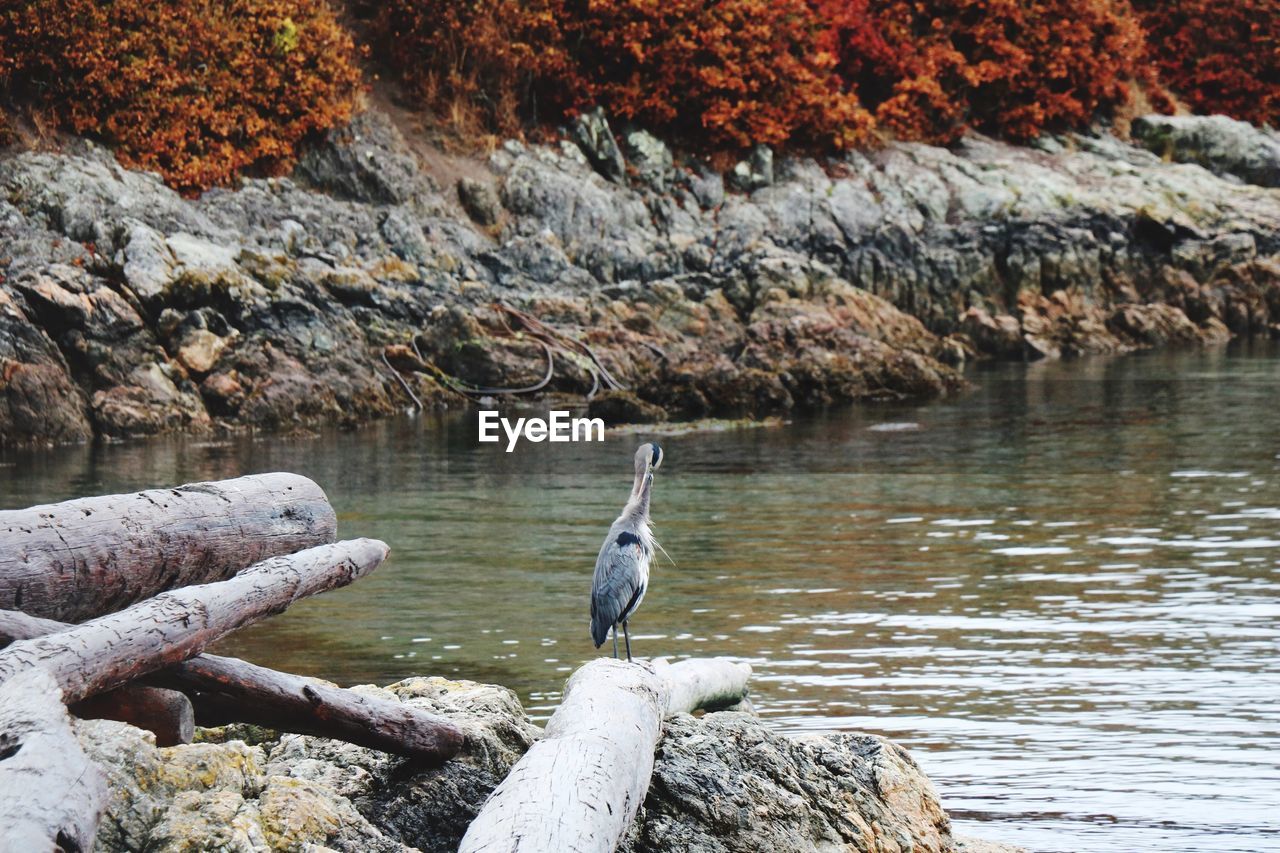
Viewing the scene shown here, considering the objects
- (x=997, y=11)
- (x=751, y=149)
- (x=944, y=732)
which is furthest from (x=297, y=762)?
(x=997, y=11)

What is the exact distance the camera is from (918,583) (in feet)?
39.3

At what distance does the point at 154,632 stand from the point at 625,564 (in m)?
2.34

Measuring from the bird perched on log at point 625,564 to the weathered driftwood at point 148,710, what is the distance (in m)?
1.96

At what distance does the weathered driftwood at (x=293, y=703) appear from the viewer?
16.7 ft

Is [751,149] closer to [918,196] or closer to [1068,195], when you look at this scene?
[918,196]

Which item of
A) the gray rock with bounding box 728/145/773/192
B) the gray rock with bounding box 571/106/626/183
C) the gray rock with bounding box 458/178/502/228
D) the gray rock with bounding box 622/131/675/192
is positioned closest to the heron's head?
the gray rock with bounding box 458/178/502/228

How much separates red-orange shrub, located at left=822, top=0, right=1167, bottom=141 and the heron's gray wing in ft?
108

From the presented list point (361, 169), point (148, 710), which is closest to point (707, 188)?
point (361, 169)

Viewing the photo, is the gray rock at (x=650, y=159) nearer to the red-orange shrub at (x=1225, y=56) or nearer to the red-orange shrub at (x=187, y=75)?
the red-orange shrub at (x=187, y=75)

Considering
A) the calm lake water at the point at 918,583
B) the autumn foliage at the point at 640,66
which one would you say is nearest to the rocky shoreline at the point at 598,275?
the autumn foliage at the point at 640,66

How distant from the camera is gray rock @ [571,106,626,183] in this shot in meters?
33.4

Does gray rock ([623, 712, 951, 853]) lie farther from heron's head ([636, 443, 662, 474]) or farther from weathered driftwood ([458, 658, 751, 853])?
heron's head ([636, 443, 662, 474])

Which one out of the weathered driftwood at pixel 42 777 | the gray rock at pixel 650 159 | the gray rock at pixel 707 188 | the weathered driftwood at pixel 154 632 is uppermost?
the gray rock at pixel 650 159

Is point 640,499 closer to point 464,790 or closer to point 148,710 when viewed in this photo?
point 464,790
